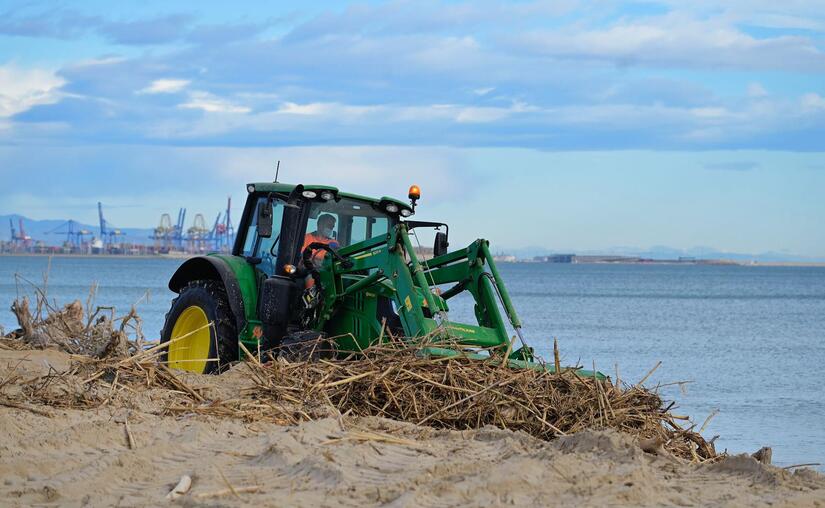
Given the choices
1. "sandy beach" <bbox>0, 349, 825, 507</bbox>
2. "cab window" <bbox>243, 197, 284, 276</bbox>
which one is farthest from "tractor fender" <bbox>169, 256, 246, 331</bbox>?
"sandy beach" <bbox>0, 349, 825, 507</bbox>

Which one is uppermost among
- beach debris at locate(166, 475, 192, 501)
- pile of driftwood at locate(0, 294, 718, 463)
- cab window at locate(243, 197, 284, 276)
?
cab window at locate(243, 197, 284, 276)

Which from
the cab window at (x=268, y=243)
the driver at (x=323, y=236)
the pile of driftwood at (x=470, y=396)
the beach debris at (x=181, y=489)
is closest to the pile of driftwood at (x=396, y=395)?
the pile of driftwood at (x=470, y=396)

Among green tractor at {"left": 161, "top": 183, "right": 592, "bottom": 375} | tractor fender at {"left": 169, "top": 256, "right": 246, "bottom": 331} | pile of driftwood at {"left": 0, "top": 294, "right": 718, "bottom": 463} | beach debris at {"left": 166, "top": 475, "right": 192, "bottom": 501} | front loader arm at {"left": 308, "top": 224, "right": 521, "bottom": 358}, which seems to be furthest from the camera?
tractor fender at {"left": 169, "top": 256, "right": 246, "bottom": 331}

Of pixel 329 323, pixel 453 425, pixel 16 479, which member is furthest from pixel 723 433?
pixel 16 479

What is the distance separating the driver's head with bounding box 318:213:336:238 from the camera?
35.3ft

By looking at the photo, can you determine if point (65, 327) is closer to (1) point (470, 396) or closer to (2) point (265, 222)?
(2) point (265, 222)

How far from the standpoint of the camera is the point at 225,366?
34.3ft

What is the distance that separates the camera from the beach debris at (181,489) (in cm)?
559

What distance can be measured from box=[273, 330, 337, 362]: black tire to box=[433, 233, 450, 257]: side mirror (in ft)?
4.86

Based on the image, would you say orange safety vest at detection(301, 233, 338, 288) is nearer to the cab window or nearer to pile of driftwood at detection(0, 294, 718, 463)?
the cab window

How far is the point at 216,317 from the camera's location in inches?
425

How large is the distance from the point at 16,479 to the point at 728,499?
375 cm

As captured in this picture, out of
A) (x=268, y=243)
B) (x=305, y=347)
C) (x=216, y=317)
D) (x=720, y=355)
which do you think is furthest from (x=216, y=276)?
(x=720, y=355)

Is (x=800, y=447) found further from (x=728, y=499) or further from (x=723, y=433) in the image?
(x=728, y=499)
